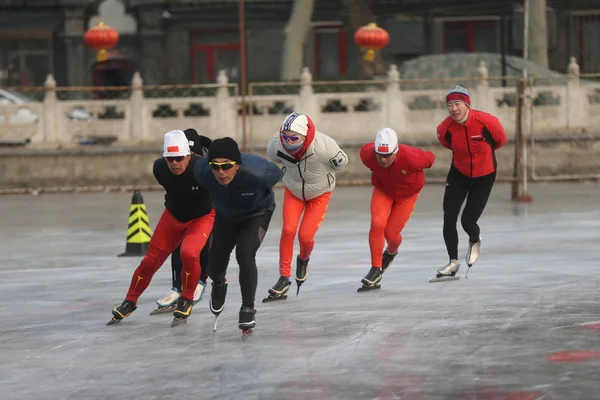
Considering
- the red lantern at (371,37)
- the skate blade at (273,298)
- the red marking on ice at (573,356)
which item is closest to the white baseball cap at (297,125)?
the skate blade at (273,298)

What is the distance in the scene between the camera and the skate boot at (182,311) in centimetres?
1149

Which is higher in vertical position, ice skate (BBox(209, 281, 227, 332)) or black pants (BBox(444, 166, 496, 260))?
black pants (BBox(444, 166, 496, 260))

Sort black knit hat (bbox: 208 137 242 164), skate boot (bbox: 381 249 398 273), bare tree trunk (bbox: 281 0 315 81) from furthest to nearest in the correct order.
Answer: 1. bare tree trunk (bbox: 281 0 315 81)
2. skate boot (bbox: 381 249 398 273)
3. black knit hat (bbox: 208 137 242 164)

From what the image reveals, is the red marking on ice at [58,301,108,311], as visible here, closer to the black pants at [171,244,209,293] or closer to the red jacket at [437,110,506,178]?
the black pants at [171,244,209,293]

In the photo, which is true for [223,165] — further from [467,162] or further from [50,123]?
[50,123]

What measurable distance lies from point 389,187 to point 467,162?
817mm

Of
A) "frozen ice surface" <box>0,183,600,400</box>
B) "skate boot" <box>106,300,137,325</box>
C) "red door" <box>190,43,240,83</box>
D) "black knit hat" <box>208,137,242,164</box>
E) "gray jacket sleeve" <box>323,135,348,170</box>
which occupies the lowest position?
"frozen ice surface" <box>0,183,600,400</box>

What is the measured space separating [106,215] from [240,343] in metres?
13.0

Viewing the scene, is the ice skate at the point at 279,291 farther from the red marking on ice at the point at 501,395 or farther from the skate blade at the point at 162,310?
the red marking on ice at the point at 501,395

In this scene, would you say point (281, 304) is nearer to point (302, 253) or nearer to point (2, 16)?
point (302, 253)

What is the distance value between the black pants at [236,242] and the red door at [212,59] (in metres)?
35.9

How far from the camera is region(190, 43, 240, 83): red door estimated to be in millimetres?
47219

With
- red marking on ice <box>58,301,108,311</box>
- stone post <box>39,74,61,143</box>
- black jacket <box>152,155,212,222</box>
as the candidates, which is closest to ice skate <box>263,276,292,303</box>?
black jacket <box>152,155,212,222</box>

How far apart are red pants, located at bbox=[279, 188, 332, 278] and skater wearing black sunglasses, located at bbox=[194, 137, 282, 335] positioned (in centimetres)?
A: 177
